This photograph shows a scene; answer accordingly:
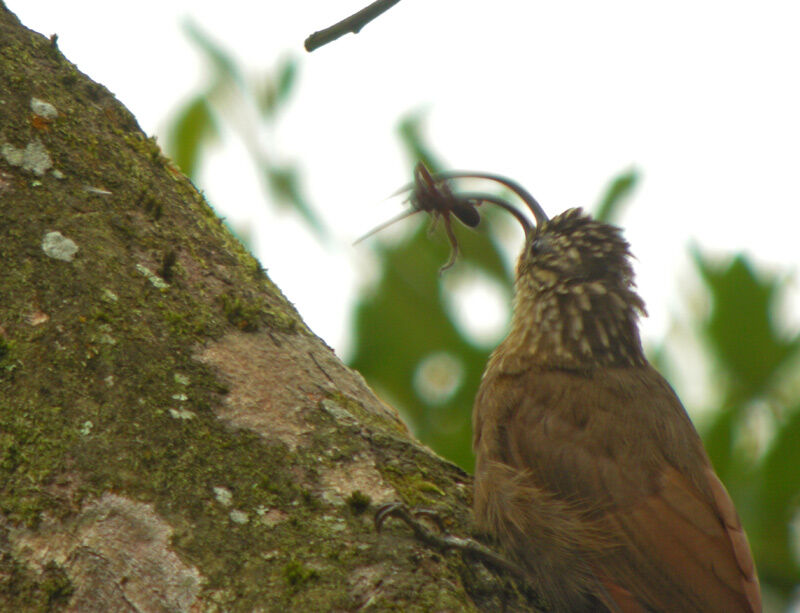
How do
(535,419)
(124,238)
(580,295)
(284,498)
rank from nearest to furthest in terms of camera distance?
(284,498) → (124,238) → (535,419) → (580,295)

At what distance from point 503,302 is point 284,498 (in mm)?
2546

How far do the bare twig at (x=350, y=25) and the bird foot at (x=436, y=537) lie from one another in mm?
950

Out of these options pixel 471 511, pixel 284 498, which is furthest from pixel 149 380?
pixel 471 511

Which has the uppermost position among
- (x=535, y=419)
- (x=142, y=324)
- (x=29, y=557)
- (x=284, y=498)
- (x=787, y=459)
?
(x=787, y=459)

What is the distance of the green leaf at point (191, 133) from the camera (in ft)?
14.7

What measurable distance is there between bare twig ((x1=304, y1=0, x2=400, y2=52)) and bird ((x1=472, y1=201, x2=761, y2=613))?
3.88 ft

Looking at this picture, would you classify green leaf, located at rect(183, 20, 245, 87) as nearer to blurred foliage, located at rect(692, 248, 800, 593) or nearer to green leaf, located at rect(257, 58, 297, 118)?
green leaf, located at rect(257, 58, 297, 118)

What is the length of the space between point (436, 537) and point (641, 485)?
0.88 m

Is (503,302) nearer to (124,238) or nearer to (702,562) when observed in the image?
(702,562)

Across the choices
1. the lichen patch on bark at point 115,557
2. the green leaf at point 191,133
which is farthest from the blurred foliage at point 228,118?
the lichen patch on bark at point 115,557

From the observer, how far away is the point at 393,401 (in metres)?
4.16

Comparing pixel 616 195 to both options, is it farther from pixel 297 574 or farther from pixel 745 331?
pixel 297 574

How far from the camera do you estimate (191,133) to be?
4.62m

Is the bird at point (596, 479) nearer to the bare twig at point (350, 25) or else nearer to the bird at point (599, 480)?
the bird at point (599, 480)
